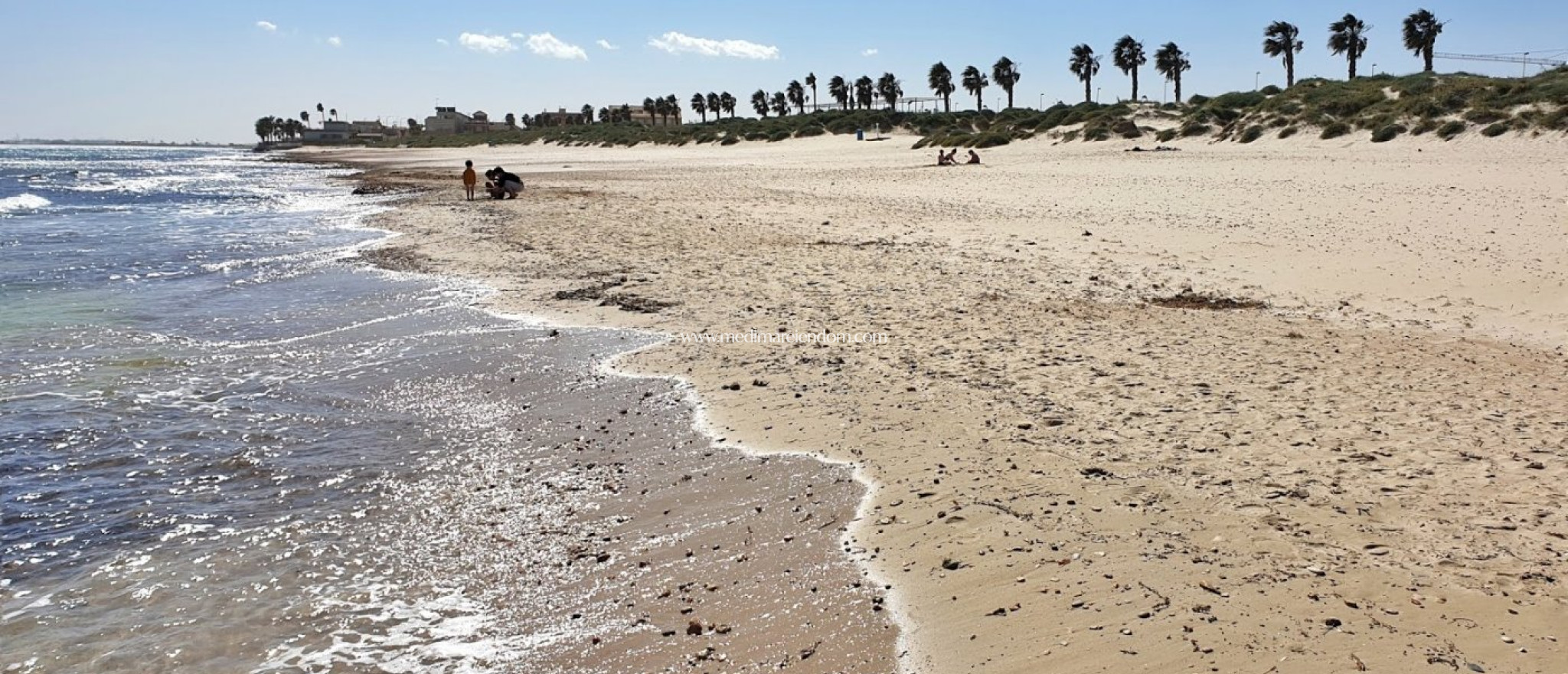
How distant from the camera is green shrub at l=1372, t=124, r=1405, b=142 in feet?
87.4

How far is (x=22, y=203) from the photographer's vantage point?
33750 mm

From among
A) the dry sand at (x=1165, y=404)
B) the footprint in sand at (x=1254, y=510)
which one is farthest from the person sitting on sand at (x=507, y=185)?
the footprint in sand at (x=1254, y=510)

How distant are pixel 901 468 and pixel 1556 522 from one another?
2.96m

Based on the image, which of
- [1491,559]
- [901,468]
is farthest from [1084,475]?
[1491,559]

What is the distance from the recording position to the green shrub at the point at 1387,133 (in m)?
26.6

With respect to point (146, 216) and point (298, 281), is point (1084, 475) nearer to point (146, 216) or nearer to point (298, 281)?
point (298, 281)

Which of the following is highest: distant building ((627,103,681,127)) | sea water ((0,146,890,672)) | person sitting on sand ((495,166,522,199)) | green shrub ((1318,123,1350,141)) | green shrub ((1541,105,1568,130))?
distant building ((627,103,681,127))

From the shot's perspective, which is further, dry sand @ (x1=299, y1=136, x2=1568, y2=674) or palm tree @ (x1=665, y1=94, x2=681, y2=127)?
palm tree @ (x1=665, y1=94, x2=681, y2=127)

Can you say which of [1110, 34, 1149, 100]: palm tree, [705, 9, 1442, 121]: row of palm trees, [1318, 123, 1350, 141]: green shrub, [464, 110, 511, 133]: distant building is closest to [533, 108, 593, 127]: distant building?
[464, 110, 511, 133]: distant building

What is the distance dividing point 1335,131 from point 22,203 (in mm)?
42907

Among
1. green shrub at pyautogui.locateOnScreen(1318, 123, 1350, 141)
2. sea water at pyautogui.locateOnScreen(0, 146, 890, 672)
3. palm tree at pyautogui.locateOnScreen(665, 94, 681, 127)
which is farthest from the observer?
palm tree at pyautogui.locateOnScreen(665, 94, 681, 127)

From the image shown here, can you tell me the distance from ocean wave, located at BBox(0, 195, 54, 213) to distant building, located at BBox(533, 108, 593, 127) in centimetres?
13578

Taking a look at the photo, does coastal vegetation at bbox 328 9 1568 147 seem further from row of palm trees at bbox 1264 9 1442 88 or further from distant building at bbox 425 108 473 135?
distant building at bbox 425 108 473 135

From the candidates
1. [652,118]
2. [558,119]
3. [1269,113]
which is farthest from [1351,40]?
[558,119]
